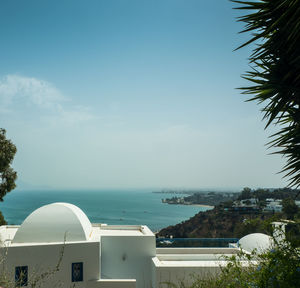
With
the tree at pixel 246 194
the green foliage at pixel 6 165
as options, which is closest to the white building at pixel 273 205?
the tree at pixel 246 194

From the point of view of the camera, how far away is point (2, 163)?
17.4 metres

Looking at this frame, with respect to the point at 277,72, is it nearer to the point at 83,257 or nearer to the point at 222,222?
the point at 83,257

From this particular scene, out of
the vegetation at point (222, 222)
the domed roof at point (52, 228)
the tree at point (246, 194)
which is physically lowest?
the vegetation at point (222, 222)

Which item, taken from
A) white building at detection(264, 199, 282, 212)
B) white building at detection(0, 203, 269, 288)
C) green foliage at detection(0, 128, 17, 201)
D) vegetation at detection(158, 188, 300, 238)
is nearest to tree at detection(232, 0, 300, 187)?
white building at detection(0, 203, 269, 288)

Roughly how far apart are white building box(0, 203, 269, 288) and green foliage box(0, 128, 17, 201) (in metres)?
4.38

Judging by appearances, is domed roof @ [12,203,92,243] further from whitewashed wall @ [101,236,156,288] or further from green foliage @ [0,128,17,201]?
green foliage @ [0,128,17,201]

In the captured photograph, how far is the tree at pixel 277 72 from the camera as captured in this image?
5.30 metres

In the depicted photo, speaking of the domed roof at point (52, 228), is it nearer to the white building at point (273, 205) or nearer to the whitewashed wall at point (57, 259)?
the whitewashed wall at point (57, 259)

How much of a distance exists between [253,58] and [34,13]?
28.6 feet

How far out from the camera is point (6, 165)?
58.2 ft

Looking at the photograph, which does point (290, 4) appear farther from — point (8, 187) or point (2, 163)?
point (8, 187)

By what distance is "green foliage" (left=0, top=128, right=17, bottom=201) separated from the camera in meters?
17.4

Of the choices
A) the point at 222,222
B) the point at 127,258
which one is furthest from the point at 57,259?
the point at 222,222

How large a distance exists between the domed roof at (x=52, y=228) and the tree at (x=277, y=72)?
390 inches
